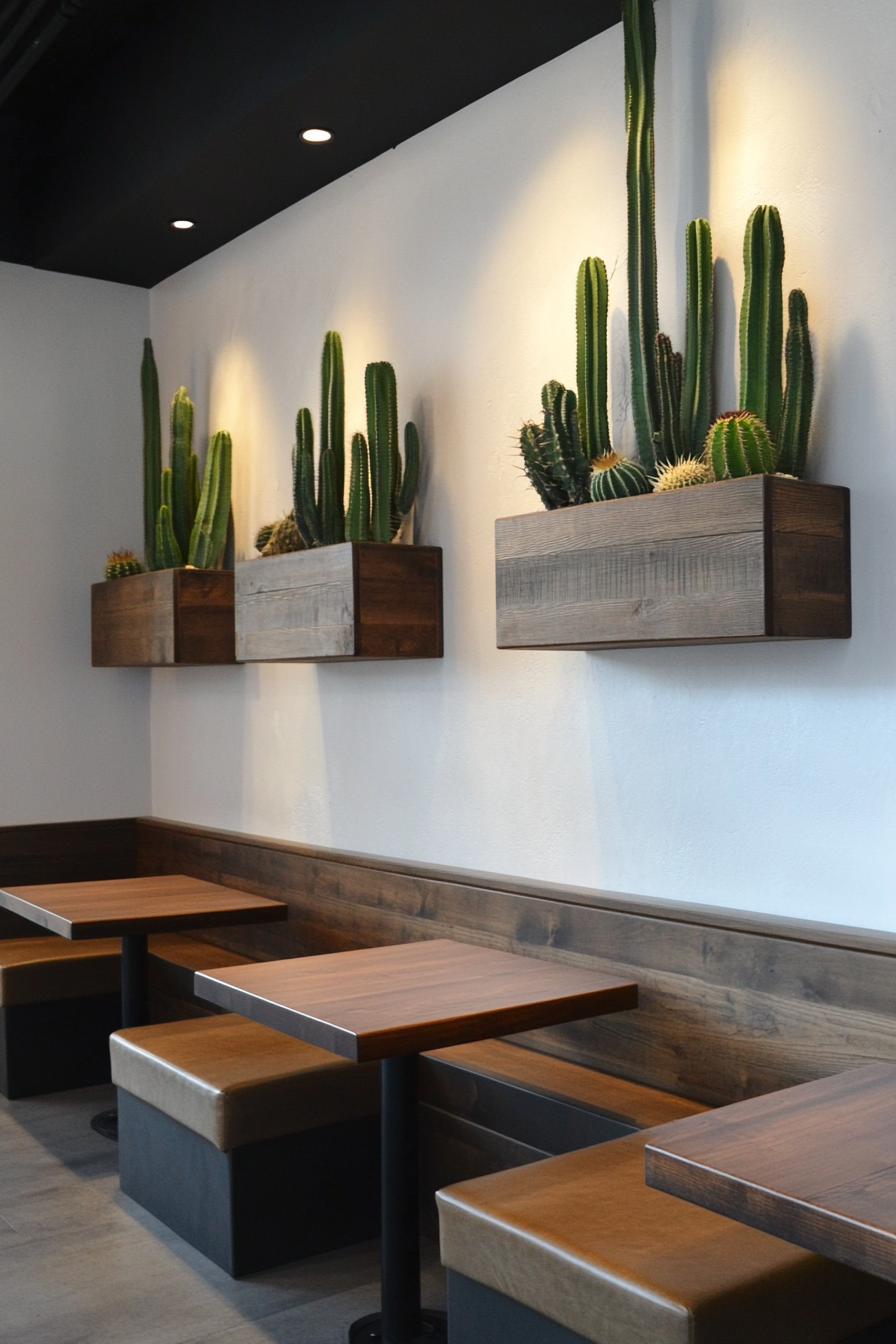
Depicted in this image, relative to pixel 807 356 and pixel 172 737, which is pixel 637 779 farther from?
pixel 172 737

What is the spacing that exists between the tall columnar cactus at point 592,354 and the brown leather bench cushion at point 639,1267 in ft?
4.99

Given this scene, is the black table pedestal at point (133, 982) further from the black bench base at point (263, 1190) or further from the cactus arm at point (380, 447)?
the cactus arm at point (380, 447)

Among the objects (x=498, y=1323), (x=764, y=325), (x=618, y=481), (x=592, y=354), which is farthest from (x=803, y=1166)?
(x=592, y=354)

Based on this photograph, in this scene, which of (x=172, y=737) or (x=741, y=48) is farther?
(x=172, y=737)

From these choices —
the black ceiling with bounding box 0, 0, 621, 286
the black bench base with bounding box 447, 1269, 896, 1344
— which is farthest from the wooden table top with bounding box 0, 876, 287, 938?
the black ceiling with bounding box 0, 0, 621, 286

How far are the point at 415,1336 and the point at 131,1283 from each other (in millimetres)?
699

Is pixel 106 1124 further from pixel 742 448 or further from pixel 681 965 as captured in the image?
pixel 742 448

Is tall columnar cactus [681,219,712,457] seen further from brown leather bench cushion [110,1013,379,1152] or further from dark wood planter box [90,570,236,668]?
dark wood planter box [90,570,236,668]

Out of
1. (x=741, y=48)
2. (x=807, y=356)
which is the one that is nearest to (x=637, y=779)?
(x=807, y=356)

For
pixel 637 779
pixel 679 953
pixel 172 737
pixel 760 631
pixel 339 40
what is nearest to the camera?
pixel 760 631

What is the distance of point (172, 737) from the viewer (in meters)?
4.91

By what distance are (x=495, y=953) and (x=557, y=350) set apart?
58.1 inches

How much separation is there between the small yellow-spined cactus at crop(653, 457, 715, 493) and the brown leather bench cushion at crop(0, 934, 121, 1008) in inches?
99.6

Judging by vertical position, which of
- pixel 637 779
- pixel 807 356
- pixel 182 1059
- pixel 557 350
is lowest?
pixel 182 1059
